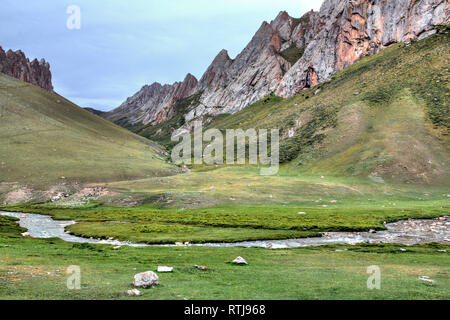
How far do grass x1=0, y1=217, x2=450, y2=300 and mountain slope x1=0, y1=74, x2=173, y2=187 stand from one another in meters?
81.6

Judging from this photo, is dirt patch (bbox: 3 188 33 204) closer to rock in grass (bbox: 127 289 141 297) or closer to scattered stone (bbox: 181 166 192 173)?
scattered stone (bbox: 181 166 192 173)

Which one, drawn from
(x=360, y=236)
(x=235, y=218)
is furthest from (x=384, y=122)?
(x=360, y=236)

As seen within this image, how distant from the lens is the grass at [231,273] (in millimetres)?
17516

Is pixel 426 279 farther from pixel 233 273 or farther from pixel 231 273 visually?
pixel 231 273

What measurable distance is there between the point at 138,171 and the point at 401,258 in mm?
109745

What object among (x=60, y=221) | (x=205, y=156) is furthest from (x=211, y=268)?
(x=205, y=156)

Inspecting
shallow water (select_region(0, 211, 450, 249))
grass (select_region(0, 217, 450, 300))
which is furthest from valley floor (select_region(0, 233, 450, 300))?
shallow water (select_region(0, 211, 450, 249))

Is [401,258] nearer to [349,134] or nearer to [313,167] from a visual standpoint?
[313,167]

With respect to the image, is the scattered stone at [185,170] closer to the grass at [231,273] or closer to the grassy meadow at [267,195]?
the grassy meadow at [267,195]

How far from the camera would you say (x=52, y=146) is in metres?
130

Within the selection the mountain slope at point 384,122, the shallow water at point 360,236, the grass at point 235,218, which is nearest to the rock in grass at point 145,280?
the shallow water at point 360,236

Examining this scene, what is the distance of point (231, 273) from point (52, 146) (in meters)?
129

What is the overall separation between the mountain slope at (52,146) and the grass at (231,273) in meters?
81.6

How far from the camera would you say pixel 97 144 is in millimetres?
155625
